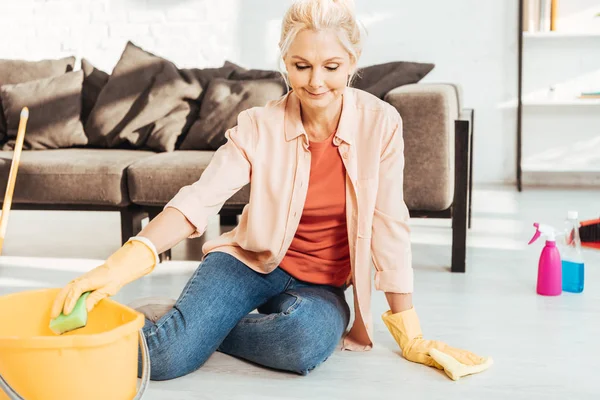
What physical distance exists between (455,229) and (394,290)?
0.95m

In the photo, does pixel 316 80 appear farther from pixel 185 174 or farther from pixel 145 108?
pixel 145 108

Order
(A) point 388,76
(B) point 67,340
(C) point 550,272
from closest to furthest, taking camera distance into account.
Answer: (B) point 67,340
(C) point 550,272
(A) point 388,76

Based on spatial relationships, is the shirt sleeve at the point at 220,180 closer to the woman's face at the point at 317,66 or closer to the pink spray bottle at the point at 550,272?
the woman's face at the point at 317,66

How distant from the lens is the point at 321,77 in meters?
1.67

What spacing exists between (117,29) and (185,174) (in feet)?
7.42

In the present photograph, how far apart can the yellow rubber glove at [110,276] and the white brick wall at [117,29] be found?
3390 millimetres

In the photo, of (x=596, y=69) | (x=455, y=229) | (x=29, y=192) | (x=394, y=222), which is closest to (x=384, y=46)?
(x=596, y=69)

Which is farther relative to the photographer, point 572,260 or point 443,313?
point 572,260

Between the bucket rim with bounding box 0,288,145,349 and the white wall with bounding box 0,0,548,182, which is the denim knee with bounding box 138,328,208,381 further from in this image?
the white wall with bounding box 0,0,548,182

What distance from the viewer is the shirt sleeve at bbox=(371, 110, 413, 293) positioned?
1803 millimetres

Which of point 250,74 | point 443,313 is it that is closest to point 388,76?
point 250,74

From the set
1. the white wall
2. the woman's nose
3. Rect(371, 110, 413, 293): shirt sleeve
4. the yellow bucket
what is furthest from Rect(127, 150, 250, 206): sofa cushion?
the white wall

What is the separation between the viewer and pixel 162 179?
9.09 ft

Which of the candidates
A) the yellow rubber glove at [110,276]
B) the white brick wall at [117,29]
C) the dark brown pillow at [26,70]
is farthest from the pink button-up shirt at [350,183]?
the white brick wall at [117,29]
